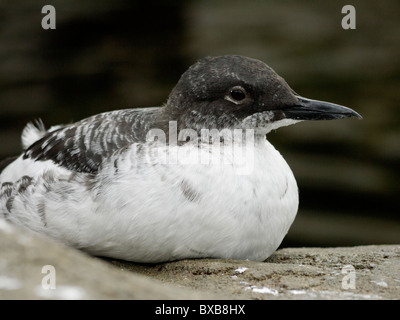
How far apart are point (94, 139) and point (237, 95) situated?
4.05 feet

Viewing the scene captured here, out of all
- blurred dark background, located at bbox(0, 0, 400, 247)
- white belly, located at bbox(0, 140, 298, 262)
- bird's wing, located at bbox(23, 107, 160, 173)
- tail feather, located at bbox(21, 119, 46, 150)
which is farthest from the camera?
blurred dark background, located at bbox(0, 0, 400, 247)

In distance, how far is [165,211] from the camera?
457 centimetres

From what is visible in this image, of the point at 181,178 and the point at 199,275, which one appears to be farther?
the point at 181,178

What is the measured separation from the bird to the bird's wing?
12mm

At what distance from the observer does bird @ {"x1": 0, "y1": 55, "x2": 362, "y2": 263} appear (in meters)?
4.63

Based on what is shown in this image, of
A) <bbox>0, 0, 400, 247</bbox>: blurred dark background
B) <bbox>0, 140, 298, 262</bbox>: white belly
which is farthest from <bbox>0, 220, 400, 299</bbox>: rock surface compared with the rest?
<bbox>0, 0, 400, 247</bbox>: blurred dark background

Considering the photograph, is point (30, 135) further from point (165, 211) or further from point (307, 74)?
point (307, 74)

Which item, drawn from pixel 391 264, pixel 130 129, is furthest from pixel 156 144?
pixel 391 264

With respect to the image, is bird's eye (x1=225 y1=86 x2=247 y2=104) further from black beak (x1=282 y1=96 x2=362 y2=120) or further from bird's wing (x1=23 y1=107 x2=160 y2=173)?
bird's wing (x1=23 y1=107 x2=160 y2=173)

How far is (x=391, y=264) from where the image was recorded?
4895mm

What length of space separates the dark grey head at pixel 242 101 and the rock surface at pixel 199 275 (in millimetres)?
1164

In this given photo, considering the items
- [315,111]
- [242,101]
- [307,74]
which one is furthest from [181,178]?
[307,74]

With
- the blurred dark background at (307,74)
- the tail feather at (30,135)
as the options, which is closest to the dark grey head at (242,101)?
the tail feather at (30,135)

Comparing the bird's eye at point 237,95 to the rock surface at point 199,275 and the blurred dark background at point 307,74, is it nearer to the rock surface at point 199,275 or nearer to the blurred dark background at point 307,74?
the rock surface at point 199,275
